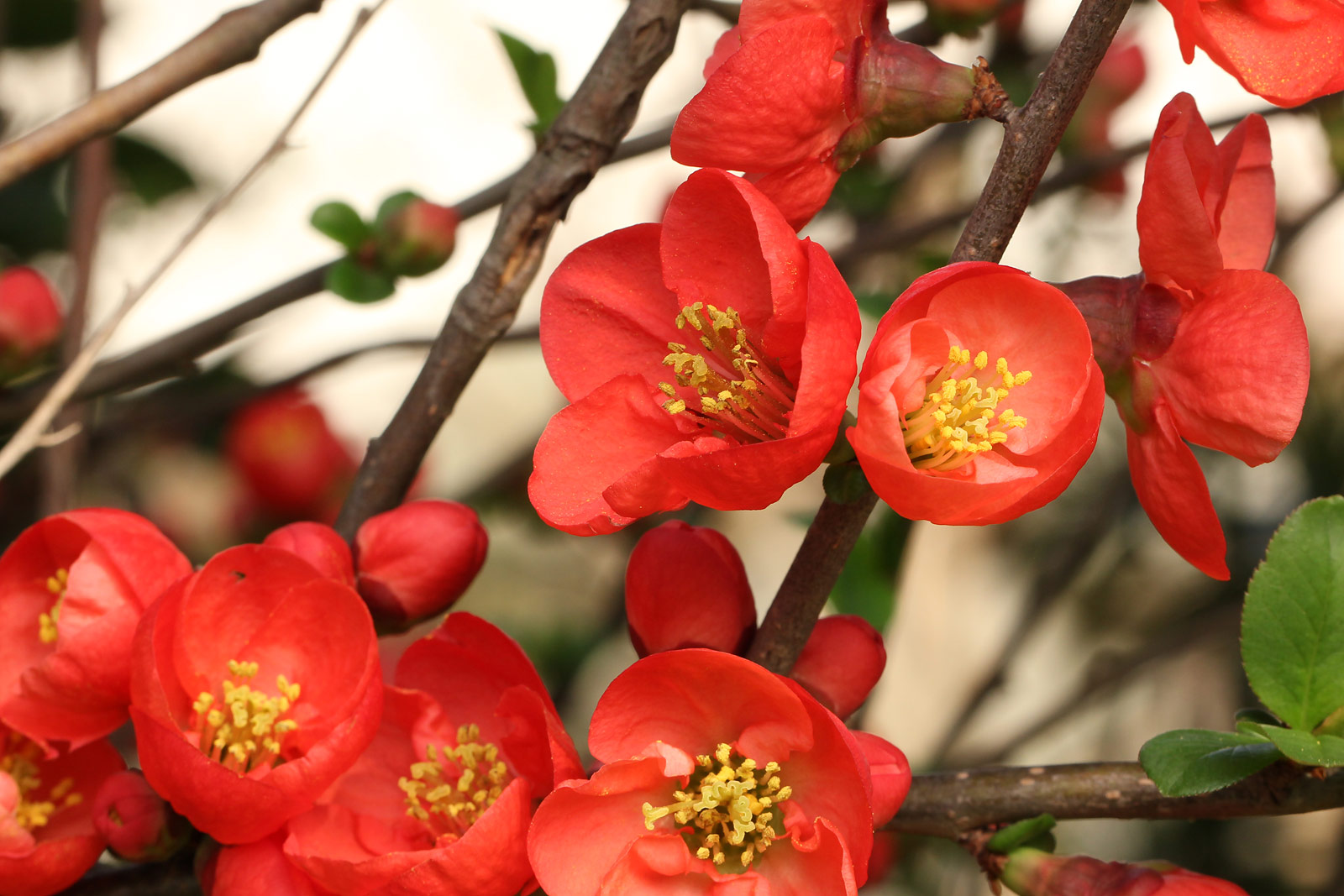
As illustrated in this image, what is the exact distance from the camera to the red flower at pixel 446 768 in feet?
1.80

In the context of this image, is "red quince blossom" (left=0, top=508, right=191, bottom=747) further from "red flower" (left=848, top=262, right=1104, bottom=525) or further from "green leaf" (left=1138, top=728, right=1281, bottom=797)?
"green leaf" (left=1138, top=728, right=1281, bottom=797)

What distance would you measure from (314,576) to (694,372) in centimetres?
24

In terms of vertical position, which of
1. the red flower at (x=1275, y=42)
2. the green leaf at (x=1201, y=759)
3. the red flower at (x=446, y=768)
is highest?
the red flower at (x=1275, y=42)

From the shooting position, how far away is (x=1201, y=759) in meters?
0.56

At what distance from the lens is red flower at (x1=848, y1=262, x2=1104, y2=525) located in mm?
471

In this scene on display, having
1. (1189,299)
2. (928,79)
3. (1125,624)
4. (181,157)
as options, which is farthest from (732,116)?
(1125,624)

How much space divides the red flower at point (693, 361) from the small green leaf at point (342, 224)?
32 cm

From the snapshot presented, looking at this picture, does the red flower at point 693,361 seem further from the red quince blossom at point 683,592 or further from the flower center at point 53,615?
the flower center at point 53,615

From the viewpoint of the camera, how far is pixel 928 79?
1.88 feet

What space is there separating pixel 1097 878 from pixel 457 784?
0.34m

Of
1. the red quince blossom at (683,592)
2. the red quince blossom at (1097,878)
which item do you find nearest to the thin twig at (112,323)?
the red quince blossom at (683,592)

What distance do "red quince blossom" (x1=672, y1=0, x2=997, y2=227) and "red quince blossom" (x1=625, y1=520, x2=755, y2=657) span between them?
0.58ft

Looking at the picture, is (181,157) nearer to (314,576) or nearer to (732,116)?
(314,576)

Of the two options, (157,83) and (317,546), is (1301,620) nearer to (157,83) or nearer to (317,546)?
(317,546)
